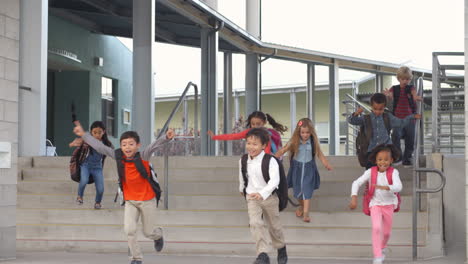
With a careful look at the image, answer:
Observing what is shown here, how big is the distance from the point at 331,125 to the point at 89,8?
7.51m

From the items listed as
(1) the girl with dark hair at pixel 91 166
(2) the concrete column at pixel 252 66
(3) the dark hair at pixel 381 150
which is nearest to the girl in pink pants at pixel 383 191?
(3) the dark hair at pixel 381 150

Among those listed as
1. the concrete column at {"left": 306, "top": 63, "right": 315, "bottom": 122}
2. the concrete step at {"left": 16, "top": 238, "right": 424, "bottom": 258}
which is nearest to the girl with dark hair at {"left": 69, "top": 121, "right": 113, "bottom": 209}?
the concrete step at {"left": 16, "top": 238, "right": 424, "bottom": 258}

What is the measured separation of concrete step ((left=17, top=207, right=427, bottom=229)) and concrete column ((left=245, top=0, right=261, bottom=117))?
12.0 m

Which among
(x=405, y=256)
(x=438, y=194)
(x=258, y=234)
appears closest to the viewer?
(x=258, y=234)

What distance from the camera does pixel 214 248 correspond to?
8766 millimetres

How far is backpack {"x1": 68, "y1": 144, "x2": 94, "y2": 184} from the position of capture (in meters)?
10.1

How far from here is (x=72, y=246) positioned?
9094mm

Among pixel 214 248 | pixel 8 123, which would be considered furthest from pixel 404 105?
pixel 8 123

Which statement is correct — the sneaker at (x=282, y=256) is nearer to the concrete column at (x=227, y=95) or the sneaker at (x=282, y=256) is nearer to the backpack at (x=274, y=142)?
Answer: the backpack at (x=274, y=142)

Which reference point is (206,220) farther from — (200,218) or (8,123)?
(8,123)

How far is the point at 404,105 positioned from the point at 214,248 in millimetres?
3730

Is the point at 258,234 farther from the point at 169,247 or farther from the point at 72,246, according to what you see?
the point at 72,246

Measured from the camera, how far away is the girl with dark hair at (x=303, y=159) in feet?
29.9

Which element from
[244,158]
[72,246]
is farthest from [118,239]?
[244,158]
